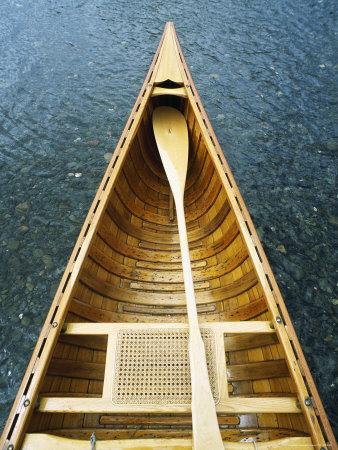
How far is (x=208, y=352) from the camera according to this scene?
6.71 ft

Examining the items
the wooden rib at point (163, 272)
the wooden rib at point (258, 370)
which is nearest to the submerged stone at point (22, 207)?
the wooden rib at point (163, 272)

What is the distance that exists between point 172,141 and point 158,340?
2165 mm

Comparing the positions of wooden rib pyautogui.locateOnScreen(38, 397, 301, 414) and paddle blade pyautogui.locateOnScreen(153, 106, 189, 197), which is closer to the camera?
wooden rib pyautogui.locateOnScreen(38, 397, 301, 414)

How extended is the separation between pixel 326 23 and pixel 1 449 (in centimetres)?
871

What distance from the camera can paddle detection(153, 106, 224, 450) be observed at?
5.43ft

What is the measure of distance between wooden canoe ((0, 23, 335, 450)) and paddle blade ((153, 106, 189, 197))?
0.27m

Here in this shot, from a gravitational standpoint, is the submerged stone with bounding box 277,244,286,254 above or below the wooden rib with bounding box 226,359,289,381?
above

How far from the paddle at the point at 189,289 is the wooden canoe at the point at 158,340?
12 centimetres

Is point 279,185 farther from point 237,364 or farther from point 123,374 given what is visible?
point 123,374

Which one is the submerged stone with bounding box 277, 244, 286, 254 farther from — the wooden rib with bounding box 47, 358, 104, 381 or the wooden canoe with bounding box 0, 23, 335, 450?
the wooden rib with bounding box 47, 358, 104, 381

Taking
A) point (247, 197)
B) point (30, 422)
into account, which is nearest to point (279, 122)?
point (247, 197)

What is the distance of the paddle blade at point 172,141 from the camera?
326 centimetres

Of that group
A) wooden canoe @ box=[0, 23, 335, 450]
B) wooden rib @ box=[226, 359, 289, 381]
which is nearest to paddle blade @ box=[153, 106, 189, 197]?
wooden canoe @ box=[0, 23, 335, 450]

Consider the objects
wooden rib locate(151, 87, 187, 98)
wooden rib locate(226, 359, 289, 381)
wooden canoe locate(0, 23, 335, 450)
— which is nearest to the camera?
wooden canoe locate(0, 23, 335, 450)
